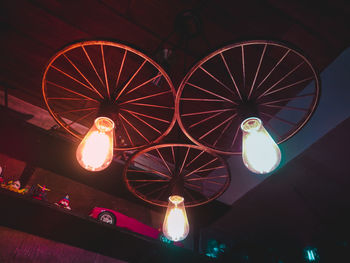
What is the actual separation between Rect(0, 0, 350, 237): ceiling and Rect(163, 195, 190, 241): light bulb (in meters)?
1.32

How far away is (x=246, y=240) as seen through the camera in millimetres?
4945

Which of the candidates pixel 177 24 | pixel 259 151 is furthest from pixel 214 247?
pixel 177 24

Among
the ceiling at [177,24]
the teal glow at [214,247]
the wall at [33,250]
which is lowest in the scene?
the wall at [33,250]

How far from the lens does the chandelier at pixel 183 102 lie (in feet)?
5.76

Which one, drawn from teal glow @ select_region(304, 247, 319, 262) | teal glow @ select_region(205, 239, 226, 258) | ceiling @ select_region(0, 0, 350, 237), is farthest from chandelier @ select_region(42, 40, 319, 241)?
teal glow @ select_region(304, 247, 319, 262)

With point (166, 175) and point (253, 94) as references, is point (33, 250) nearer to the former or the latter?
point (166, 175)

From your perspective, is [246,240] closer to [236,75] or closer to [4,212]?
[236,75]

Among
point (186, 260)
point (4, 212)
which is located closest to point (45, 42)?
point (4, 212)

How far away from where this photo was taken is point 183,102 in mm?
3488

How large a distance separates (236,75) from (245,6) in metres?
0.78

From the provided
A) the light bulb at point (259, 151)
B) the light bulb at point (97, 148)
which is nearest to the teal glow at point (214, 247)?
the light bulb at point (259, 151)

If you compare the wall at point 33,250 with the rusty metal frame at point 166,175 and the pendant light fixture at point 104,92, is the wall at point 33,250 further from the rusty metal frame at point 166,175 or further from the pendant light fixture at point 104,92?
the pendant light fixture at point 104,92

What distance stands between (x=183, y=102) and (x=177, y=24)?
3.63 ft

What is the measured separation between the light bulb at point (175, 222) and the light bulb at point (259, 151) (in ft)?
2.68
